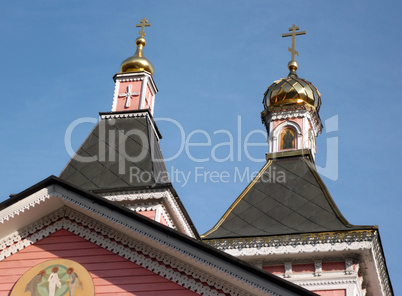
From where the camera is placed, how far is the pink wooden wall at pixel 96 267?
38.1 ft

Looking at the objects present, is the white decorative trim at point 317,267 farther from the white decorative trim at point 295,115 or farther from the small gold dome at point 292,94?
the small gold dome at point 292,94

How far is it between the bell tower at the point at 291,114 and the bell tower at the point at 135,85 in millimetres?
5667

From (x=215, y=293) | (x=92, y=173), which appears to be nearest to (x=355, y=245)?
(x=92, y=173)

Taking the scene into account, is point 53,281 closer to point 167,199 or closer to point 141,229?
point 141,229

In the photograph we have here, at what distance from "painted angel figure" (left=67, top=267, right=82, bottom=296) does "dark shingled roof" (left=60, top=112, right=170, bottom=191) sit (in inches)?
222

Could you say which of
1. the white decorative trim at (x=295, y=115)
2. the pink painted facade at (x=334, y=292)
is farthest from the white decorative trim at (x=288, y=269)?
the white decorative trim at (x=295, y=115)

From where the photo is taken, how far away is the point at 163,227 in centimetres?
1170

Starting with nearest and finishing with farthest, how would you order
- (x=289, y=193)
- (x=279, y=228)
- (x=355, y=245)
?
1. (x=355, y=245)
2. (x=279, y=228)
3. (x=289, y=193)

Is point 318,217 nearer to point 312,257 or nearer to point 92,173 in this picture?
point 312,257

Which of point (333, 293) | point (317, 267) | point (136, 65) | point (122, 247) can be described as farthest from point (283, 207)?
point (122, 247)

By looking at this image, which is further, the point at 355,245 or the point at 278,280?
the point at 355,245

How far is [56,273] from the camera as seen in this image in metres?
11.9

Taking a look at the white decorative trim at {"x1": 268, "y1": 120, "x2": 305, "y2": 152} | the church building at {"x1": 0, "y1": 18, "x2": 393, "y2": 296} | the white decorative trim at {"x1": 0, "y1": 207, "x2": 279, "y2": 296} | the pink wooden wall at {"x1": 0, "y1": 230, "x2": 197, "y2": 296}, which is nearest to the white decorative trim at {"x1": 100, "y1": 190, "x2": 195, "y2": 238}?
the church building at {"x1": 0, "y1": 18, "x2": 393, "y2": 296}

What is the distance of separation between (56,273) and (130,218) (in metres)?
1.31
